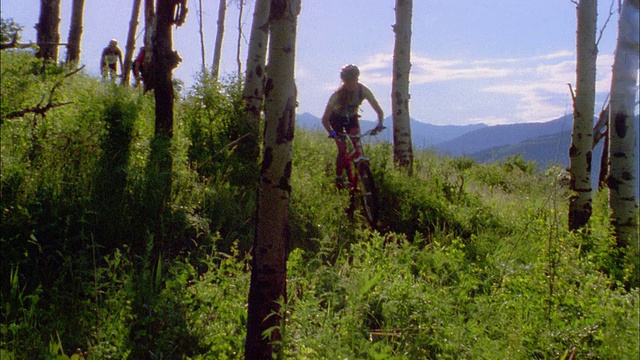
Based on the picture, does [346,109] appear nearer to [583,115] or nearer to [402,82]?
[402,82]

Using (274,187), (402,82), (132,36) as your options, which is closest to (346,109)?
(402,82)

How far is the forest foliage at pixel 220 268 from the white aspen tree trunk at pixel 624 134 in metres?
0.26

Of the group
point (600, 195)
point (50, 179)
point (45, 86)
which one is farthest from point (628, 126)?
point (45, 86)

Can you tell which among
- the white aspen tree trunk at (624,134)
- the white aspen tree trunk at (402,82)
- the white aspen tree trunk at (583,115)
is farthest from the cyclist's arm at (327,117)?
the white aspen tree trunk at (624,134)

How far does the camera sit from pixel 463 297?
4051mm

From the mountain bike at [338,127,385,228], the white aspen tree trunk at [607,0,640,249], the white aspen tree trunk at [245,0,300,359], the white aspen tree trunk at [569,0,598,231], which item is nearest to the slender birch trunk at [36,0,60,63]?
the mountain bike at [338,127,385,228]

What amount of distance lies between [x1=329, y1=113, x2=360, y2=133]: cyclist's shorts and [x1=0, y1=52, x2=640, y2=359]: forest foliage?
3.74ft

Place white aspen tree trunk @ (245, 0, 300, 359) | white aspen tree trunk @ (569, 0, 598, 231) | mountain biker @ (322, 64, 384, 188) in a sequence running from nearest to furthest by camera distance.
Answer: white aspen tree trunk @ (245, 0, 300, 359)
white aspen tree trunk @ (569, 0, 598, 231)
mountain biker @ (322, 64, 384, 188)

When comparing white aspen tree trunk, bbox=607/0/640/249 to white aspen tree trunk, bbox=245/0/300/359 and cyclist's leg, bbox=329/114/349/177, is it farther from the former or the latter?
white aspen tree trunk, bbox=245/0/300/359

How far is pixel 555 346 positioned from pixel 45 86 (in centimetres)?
599

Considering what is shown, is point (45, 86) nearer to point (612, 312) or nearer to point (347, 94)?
point (347, 94)

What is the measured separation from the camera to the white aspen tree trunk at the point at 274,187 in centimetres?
306

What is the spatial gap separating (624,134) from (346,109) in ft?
12.3

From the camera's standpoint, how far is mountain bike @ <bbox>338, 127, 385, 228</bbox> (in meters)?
7.20
